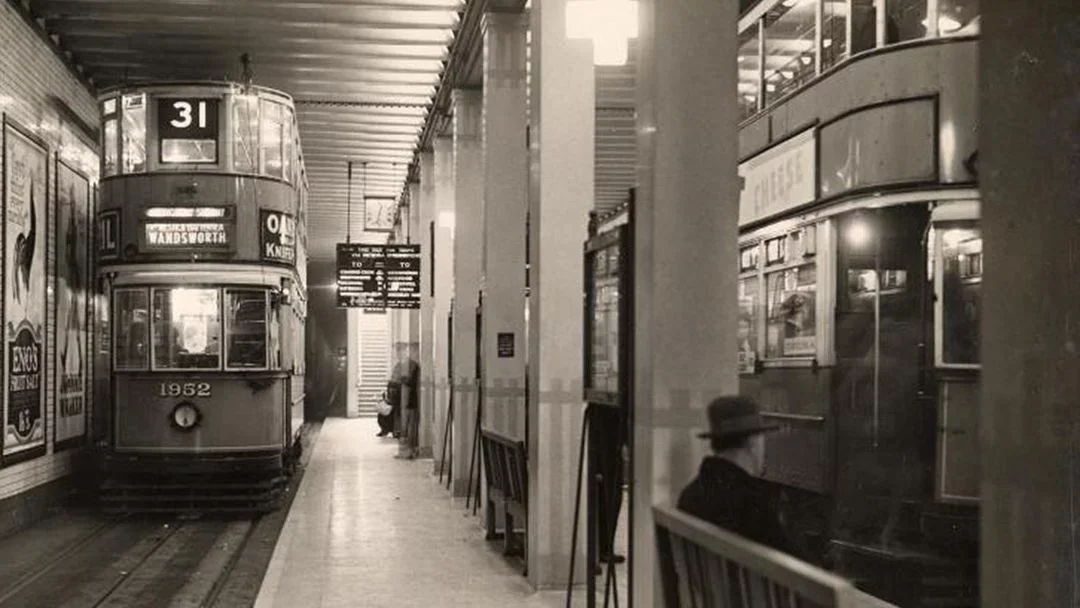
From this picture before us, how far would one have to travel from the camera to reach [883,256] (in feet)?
29.1

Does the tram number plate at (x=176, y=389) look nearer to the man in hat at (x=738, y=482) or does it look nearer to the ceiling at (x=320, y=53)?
the ceiling at (x=320, y=53)

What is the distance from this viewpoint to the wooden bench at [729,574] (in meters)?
3.45

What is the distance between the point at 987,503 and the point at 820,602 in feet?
2.11

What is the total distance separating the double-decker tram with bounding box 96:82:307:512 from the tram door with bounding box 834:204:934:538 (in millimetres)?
7442

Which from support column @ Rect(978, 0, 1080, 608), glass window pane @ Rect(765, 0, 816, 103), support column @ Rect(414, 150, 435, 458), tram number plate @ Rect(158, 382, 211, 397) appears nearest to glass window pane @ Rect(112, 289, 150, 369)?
tram number plate @ Rect(158, 382, 211, 397)

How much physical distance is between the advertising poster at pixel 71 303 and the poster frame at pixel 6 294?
0.53 metres

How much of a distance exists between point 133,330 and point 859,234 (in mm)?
8580

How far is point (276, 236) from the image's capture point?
A: 47.1 feet

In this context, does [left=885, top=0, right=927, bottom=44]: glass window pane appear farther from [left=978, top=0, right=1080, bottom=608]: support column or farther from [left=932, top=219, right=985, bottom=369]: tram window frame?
[left=978, top=0, right=1080, bottom=608]: support column

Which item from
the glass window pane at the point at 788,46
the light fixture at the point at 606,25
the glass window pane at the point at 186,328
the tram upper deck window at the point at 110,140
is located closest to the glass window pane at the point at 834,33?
the glass window pane at the point at 788,46

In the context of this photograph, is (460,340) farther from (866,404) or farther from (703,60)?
(703,60)

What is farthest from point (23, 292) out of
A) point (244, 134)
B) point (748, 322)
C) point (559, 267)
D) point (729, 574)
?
point (729, 574)

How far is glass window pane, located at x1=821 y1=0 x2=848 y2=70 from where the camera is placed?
9320mm

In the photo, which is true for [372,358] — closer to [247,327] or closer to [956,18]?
[247,327]
